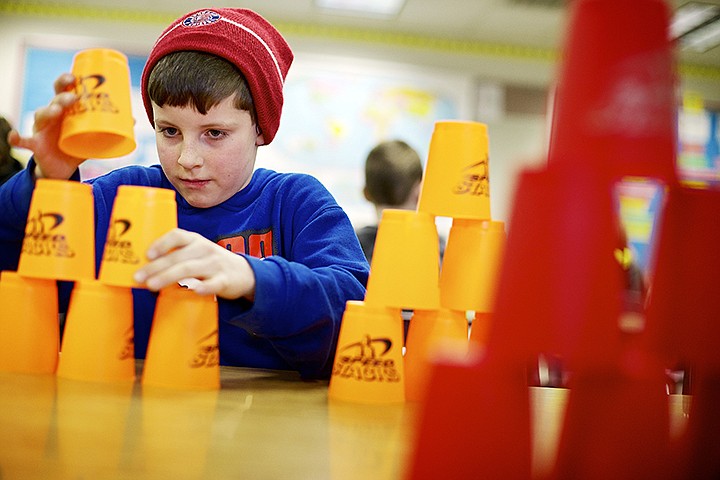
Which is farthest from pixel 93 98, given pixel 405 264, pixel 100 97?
pixel 405 264

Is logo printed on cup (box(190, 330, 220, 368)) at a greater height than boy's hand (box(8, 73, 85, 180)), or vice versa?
boy's hand (box(8, 73, 85, 180))

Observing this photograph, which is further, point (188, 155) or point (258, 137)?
point (258, 137)

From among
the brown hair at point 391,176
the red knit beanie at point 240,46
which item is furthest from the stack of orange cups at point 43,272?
the brown hair at point 391,176

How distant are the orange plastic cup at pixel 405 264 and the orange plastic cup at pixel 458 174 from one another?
48 millimetres

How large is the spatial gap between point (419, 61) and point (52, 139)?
425 centimetres

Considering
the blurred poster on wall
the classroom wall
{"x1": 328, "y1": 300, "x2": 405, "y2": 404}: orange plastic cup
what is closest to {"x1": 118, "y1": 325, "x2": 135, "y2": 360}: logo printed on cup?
{"x1": 328, "y1": 300, "x2": 405, "y2": 404}: orange plastic cup

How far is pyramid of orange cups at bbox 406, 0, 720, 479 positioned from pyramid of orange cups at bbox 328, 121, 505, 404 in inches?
14.0

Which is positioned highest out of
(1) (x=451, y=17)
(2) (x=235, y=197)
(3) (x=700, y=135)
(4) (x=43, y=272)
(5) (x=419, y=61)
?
(1) (x=451, y=17)

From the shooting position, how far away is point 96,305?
2.69ft

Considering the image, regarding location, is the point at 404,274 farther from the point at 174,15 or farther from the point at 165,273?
the point at 174,15

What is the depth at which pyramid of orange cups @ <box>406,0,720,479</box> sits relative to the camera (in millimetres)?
387

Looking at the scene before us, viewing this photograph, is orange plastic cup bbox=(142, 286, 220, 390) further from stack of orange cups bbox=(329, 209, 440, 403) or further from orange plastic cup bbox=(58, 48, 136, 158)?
orange plastic cup bbox=(58, 48, 136, 158)

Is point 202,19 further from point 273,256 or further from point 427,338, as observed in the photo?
point 427,338

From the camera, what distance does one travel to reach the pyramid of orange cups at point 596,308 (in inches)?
15.2
